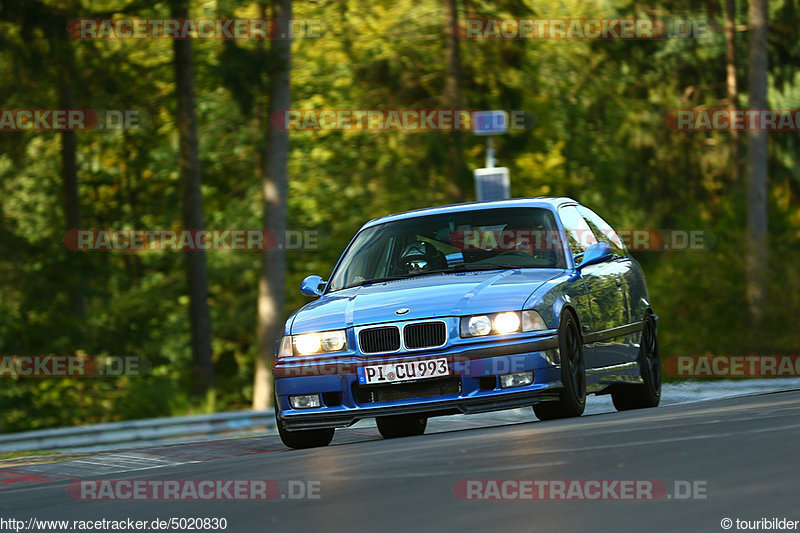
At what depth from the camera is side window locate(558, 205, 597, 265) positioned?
1130cm

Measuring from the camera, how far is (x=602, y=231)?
41.7 ft

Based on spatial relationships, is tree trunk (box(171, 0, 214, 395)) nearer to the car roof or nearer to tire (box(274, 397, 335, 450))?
the car roof

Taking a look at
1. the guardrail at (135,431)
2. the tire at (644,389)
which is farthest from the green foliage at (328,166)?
the tire at (644,389)

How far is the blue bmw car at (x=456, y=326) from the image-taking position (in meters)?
9.74

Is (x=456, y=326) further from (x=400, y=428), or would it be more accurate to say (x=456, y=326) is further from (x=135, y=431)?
(x=135, y=431)

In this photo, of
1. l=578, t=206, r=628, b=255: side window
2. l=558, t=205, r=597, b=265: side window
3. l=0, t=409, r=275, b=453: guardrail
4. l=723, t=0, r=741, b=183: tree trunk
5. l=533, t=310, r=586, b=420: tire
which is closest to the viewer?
l=533, t=310, r=586, b=420: tire

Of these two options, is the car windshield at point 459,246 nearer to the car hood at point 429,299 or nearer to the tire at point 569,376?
the car hood at point 429,299

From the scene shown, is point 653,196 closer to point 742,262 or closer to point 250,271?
point 250,271

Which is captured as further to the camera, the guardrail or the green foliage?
the green foliage

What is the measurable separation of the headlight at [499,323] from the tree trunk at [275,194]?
13.5 meters

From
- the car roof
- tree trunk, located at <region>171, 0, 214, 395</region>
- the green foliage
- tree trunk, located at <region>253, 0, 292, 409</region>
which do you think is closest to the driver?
the car roof

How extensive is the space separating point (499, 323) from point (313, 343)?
1310 mm

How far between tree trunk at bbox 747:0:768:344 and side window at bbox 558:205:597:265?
13.7 meters

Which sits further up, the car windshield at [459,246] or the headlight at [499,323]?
the car windshield at [459,246]
